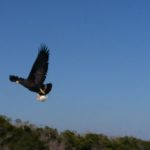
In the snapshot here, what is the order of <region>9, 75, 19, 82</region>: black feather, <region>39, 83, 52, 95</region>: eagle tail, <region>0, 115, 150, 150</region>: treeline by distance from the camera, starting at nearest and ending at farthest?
<region>39, 83, 52, 95</region>: eagle tail, <region>9, 75, 19, 82</region>: black feather, <region>0, 115, 150, 150</region>: treeline

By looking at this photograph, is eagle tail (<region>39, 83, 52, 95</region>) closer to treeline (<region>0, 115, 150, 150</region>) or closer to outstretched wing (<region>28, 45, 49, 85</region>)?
outstretched wing (<region>28, 45, 49, 85</region>)

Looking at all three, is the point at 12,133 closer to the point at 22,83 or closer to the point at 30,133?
the point at 30,133

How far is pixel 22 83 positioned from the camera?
50.6ft

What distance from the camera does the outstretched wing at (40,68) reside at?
15641mm

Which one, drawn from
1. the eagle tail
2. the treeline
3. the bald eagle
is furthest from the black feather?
the treeline

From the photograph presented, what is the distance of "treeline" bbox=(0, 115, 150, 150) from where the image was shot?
86.6 ft

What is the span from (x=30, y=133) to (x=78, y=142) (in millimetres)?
2930

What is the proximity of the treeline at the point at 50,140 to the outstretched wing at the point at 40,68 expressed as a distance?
939 centimetres

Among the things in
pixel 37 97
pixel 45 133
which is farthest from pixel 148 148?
pixel 37 97

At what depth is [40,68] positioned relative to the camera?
1647 cm

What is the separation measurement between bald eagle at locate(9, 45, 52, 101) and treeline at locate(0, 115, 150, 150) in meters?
9.59

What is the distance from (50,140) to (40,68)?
11.8 metres

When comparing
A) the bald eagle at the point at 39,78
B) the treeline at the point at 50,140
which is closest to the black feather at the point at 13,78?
the bald eagle at the point at 39,78

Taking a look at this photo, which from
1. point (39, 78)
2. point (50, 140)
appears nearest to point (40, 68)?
point (39, 78)
